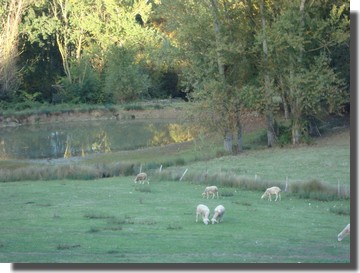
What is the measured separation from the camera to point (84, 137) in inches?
Answer: 2098

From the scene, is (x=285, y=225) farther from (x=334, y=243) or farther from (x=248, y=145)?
(x=248, y=145)

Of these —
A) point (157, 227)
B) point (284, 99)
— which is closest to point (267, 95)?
point (284, 99)

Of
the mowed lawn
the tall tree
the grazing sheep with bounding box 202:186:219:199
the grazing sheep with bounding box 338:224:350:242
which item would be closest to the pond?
the tall tree

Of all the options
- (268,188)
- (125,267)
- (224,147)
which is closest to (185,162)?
(224,147)

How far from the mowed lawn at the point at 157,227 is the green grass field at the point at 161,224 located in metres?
0.02

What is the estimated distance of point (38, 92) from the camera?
71.4 meters

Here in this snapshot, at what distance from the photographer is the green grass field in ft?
47.4

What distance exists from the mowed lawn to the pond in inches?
654

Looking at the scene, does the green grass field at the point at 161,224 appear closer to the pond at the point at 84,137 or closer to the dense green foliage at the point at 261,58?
the dense green foliage at the point at 261,58

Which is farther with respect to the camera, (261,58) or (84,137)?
(84,137)

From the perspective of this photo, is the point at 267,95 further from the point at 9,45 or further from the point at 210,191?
the point at 9,45

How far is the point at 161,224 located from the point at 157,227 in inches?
19.4

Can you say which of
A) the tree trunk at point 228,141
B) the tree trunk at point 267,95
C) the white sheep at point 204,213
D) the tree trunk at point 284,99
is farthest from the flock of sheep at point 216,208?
the tree trunk at point 284,99

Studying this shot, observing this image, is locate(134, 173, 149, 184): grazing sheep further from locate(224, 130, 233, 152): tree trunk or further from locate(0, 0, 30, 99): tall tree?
locate(0, 0, 30, 99): tall tree
